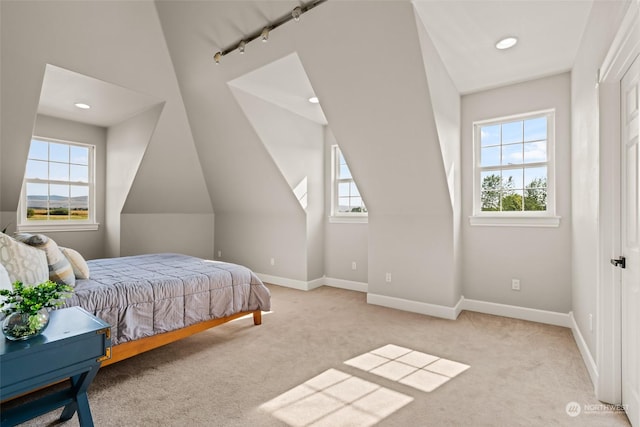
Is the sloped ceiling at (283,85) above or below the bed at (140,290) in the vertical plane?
above

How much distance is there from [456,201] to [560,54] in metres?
1.63

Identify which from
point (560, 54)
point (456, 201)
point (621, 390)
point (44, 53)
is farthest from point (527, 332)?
point (44, 53)

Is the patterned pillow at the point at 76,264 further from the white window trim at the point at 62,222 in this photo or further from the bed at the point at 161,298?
the white window trim at the point at 62,222

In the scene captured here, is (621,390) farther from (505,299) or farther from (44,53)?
(44,53)

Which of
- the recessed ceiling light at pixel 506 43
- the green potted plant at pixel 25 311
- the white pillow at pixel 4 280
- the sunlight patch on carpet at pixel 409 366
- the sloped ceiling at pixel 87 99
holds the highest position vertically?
the recessed ceiling light at pixel 506 43

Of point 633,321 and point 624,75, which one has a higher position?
point 624,75

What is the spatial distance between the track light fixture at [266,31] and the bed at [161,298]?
208cm

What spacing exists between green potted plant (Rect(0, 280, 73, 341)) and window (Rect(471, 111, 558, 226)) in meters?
3.90

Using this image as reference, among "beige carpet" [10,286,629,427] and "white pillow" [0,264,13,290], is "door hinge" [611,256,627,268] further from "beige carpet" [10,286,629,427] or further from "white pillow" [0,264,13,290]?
"white pillow" [0,264,13,290]

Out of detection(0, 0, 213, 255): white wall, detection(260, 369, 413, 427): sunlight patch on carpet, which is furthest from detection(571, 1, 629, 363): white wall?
detection(0, 0, 213, 255): white wall

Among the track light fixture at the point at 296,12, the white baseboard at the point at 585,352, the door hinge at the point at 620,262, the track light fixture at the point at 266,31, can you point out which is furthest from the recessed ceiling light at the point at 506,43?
the white baseboard at the point at 585,352

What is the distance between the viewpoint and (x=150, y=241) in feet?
17.4

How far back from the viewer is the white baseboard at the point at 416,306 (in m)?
3.58

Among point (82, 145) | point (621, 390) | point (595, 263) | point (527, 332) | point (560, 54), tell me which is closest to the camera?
point (621, 390)
